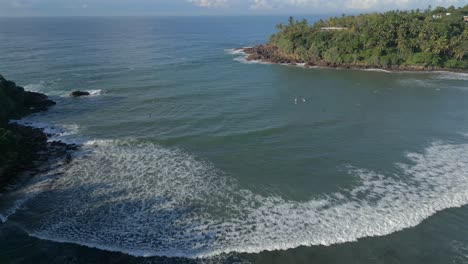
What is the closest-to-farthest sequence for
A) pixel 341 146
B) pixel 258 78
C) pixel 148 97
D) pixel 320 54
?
pixel 341 146
pixel 148 97
pixel 258 78
pixel 320 54

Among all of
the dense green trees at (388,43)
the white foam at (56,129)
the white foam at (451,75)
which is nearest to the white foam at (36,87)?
the white foam at (56,129)

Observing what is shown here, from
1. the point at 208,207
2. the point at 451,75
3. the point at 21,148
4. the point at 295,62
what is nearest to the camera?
the point at 208,207

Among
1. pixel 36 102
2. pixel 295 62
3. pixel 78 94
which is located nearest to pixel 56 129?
pixel 36 102

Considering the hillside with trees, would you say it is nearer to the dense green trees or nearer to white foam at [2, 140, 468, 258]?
the dense green trees

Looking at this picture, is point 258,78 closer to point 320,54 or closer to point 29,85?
point 320,54

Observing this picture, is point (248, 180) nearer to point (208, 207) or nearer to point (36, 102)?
point (208, 207)

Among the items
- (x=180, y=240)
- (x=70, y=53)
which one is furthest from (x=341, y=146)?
(x=70, y=53)

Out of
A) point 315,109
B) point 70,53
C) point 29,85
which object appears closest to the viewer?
point 315,109
